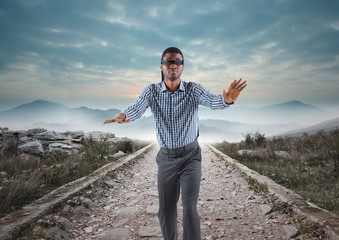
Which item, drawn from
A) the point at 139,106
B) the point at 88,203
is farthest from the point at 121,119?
the point at 88,203

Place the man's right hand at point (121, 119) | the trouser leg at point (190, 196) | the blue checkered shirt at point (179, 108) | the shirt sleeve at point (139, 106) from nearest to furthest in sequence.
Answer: the trouser leg at point (190, 196) < the blue checkered shirt at point (179, 108) < the shirt sleeve at point (139, 106) < the man's right hand at point (121, 119)

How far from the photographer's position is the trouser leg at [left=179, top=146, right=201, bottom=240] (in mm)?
3205

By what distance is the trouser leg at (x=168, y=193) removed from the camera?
3.33m

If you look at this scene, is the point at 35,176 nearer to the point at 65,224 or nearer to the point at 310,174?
the point at 65,224

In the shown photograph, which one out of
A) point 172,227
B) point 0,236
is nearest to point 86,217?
point 0,236

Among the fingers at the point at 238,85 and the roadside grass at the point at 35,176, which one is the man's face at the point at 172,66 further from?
the roadside grass at the point at 35,176

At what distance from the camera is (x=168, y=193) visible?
3400mm

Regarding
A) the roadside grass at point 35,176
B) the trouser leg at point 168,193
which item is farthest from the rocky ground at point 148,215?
the trouser leg at point 168,193

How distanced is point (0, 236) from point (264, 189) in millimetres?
4761

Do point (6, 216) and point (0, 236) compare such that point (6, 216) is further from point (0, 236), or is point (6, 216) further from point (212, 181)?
point (212, 181)

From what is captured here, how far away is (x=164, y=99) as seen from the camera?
338 cm

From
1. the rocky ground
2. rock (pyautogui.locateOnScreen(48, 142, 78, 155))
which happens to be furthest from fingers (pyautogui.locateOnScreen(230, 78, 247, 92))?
rock (pyautogui.locateOnScreen(48, 142, 78, 155))

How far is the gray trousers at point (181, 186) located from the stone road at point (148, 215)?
3.79 feet

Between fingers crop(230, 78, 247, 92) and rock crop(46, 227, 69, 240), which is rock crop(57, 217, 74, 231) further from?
fingers crop(230, 78, 247, 92)
